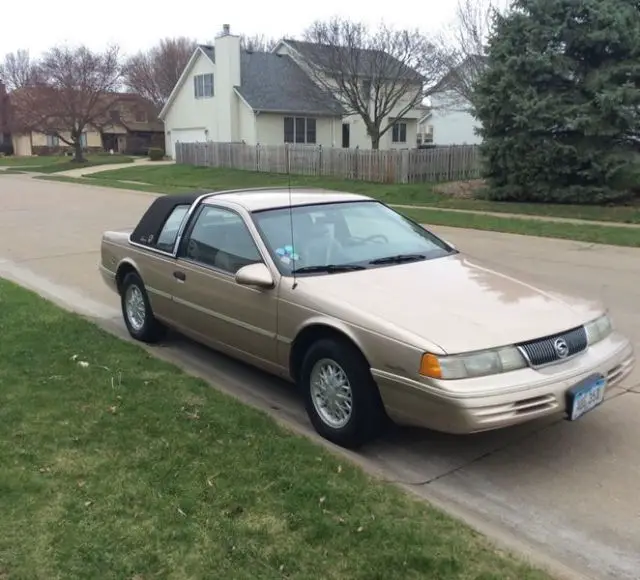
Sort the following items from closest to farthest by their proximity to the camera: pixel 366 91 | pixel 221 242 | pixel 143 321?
pixel 221 242 < pixel 143 321 < pixel 366 91

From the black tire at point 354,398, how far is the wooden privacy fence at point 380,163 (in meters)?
18.4

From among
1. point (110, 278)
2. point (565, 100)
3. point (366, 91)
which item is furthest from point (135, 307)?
point (366, 91)

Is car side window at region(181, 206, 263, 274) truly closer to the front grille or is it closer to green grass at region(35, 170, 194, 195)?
the front grille

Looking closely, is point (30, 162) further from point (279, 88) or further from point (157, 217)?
point (157, 217)

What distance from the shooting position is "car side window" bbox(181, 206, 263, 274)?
→ 16.6 ft

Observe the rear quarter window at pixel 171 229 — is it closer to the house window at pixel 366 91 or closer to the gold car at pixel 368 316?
the gold car at pixel 368 316

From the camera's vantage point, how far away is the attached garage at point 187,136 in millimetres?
43691

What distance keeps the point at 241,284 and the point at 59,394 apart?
60.0 inches

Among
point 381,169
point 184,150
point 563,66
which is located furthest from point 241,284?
point 184,150

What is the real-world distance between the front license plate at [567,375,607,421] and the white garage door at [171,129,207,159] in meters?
41.4

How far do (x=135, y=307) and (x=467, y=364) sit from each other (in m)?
3.90

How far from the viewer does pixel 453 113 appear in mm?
44406

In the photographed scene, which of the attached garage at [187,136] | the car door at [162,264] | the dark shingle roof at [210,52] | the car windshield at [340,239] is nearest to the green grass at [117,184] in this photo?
the attached garage at [187,136]

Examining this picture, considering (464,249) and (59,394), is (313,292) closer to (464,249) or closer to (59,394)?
(59,394)
